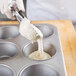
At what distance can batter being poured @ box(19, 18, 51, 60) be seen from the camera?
945mm

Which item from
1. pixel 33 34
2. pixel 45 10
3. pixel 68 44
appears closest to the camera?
pixel 33 34

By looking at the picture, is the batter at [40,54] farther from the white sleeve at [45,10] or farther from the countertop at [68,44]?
the white sleeve at [45,10]

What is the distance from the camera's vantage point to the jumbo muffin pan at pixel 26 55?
0.88 meters

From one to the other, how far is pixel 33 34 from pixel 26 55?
14 centimetres

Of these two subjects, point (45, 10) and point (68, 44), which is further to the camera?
point (45, 10)

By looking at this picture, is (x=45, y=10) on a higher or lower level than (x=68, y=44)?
higher

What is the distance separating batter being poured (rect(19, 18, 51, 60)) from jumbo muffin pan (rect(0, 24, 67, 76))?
0.05 meters

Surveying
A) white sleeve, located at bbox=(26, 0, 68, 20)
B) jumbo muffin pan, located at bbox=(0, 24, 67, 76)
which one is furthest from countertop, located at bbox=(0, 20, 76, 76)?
white sleeve, located at bbox=(26, 0, 68, 20)

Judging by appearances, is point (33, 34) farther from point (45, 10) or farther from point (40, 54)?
point (45, 10)

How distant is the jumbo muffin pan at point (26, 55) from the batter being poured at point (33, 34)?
0.05m

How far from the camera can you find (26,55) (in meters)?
1.01

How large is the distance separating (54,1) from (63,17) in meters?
0.16

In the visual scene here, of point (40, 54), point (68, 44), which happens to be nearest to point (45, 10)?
point (68, 44)

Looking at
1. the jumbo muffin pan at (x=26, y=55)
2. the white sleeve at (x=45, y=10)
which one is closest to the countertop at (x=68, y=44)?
the jumbo muffin pan at (x=26, y=55)
